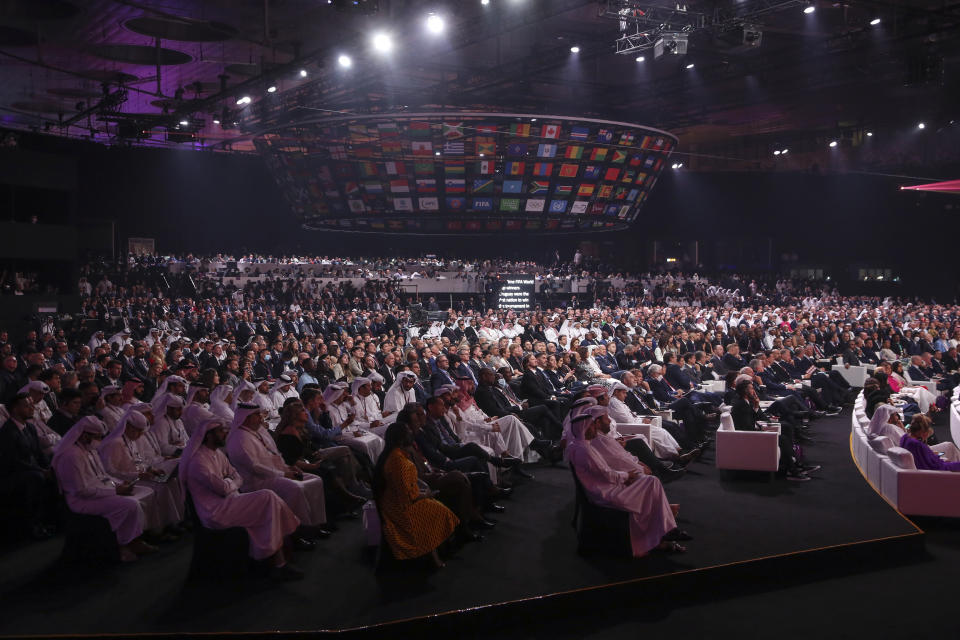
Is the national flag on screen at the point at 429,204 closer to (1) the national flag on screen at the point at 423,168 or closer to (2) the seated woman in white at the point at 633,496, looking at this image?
(1) the national flag on screen at the point at 423,168

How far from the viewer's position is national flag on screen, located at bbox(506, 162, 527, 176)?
925 inches

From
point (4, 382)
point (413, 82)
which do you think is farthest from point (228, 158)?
point (4, 382)

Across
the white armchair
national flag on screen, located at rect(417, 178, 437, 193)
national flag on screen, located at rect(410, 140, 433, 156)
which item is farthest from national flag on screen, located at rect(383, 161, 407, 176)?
the white armchair

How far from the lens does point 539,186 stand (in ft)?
79.4

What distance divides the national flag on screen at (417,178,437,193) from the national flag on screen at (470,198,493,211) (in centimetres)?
134

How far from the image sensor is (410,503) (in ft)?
15.3

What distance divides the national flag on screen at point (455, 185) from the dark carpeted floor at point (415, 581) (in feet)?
60.7

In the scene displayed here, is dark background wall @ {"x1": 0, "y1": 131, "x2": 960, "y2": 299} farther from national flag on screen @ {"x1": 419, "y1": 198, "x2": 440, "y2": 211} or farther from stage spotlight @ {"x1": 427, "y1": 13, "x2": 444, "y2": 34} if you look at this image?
stage spotlight @ {"x1": 427, "y1": 13, "x2": 444, "y2": 34}

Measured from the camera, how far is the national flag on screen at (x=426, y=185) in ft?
77.6

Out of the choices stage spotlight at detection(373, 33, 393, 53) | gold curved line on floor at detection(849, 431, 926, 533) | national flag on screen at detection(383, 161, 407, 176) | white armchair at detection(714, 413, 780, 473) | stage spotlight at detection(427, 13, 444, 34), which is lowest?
gold curved line on floor at detection(849, 431, 926, 533)

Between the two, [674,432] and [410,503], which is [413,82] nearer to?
[674,432]

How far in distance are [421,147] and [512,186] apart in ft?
10.7

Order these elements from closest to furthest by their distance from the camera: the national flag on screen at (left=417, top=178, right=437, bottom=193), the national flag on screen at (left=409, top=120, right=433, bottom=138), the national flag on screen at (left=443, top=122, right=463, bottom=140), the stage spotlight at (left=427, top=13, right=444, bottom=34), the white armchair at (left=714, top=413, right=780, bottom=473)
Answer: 1. the white armchair at (left=714, top=413, right=780, bottom=473)
2. the stage spotlight at (left=427, top=13, right=444, bottom=34)
3. the national flag on screen at (left=409, top=120, right=433, bottom=138)
4. the national flag on screen at (left=443, top=122, right=463, bottom=140)
5. the national flag on screen at (left=417, top=178, right=437, bottom=193)

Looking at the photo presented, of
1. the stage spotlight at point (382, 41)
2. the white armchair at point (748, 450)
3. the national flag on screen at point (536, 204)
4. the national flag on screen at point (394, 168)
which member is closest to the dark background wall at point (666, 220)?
the national flag on screen at point (536, 204)
